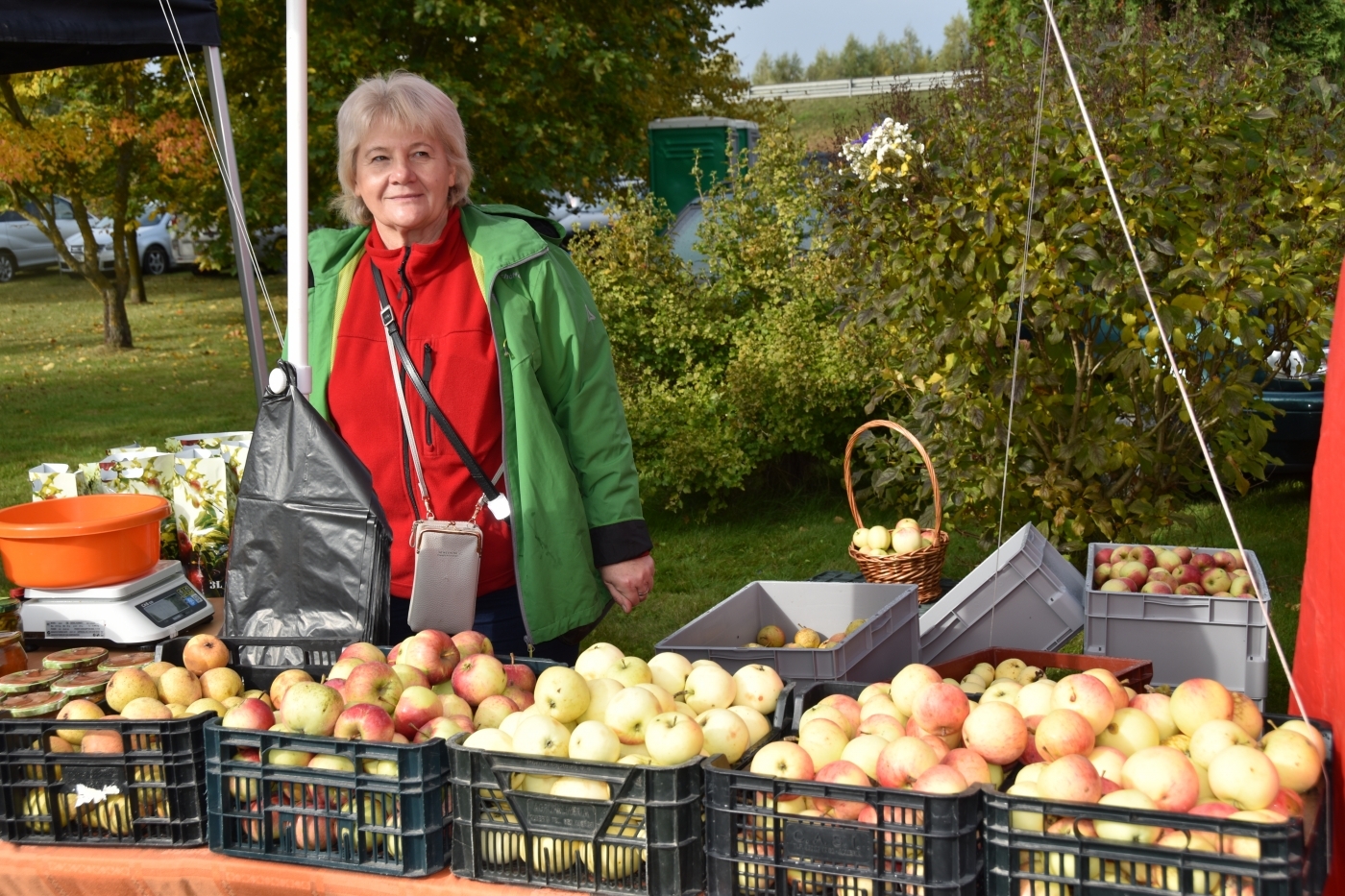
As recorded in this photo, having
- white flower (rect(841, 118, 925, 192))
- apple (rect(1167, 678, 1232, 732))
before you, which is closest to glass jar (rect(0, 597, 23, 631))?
apple (rect(1167, 678, 1232, 732))

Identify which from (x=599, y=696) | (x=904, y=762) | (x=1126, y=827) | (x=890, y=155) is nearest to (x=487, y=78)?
(x=890, y=155)

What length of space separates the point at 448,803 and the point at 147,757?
475 mm

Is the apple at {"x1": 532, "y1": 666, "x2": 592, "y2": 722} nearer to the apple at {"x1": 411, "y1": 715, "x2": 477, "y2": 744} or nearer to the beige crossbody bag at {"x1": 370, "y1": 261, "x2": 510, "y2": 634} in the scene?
the apple at {"x1": 411, "y1": 715, "x2": 477, "y2": 744}

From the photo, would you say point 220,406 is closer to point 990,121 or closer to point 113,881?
point 990,121

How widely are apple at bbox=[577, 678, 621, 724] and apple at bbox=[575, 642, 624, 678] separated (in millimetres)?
68

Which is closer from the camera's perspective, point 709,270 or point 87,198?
point 709,270

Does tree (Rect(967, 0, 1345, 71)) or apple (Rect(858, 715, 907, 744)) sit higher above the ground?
tree (Rect(967, 0, 1345, 71))

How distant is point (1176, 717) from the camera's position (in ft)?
6.22

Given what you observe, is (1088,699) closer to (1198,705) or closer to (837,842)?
(1198,705)

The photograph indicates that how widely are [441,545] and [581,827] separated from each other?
976 mm

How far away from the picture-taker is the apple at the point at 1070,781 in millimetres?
1607

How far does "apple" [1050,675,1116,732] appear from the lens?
1.86 metres

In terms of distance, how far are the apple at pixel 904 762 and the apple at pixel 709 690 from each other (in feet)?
1.23

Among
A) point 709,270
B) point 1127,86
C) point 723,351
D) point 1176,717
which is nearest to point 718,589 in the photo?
point 723,351
